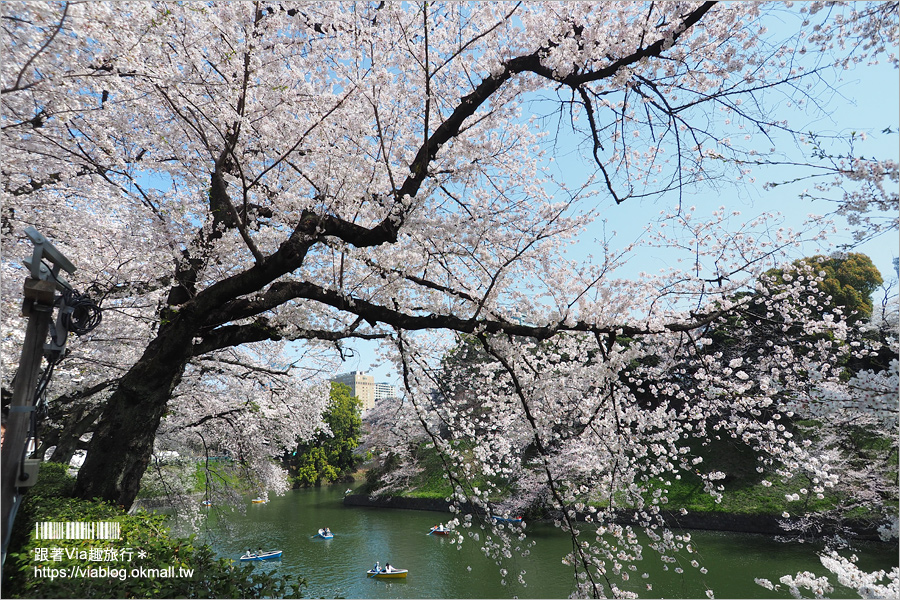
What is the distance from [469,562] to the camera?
1220cm

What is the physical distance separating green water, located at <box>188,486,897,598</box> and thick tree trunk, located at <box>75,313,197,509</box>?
3.54 meters

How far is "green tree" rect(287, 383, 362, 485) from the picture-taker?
30469 millimetres

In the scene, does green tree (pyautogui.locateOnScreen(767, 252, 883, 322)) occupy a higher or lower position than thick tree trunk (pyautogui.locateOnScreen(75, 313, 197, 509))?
higher

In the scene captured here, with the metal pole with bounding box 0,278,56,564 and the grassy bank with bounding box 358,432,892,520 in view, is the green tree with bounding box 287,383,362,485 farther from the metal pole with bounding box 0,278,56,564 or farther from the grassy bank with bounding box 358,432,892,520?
the metal pole with bounding box 0,278,56,564

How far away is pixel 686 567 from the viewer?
35.2 ft

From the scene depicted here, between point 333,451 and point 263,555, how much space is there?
63.2ft

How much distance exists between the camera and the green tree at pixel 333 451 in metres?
30.5

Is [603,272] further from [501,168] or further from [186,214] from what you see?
[186,214]

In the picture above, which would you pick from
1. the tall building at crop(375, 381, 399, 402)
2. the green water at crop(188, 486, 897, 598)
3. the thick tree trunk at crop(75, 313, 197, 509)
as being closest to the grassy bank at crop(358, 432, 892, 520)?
the green water at crop(188, 486, 897, 598)

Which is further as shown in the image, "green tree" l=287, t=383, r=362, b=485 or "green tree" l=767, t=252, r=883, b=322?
"green tree" l=287, t=383, r=362, b=485

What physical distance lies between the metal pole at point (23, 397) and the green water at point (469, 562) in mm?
5851

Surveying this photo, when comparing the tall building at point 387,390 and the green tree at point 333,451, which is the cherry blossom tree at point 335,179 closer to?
the tall building at point 387,390

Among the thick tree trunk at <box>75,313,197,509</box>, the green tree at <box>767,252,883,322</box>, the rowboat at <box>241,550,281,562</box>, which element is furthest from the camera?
the green tree at <box>767,252,883,322</box>

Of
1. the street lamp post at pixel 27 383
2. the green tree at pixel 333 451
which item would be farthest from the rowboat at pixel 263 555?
the green tree at pixel 333 451
